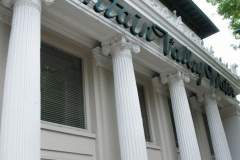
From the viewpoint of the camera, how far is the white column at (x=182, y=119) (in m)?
12.2

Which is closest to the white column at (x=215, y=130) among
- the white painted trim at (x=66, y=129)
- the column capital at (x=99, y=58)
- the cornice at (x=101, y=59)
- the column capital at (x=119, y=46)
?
the cornice at (x=101, y=59)

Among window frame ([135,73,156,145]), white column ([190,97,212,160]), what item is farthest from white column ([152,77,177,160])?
white column ([190,97,212,160])

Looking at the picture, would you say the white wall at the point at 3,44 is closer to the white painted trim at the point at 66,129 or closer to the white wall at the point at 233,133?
the white painted trim at the point at 66,129

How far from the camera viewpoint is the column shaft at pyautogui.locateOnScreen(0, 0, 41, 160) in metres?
5.95

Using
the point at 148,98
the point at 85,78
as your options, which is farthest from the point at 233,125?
the point at 85,78

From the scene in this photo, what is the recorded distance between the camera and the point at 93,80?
11445 mm

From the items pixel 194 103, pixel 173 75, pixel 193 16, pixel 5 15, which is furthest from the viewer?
pixel 193 16

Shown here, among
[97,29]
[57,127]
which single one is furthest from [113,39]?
[57,127]

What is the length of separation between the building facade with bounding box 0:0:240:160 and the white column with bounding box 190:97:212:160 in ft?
5.75

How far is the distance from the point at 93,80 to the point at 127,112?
2519mm

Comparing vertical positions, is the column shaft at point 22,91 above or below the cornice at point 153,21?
below

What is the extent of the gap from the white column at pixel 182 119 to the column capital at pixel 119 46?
11.2 ft

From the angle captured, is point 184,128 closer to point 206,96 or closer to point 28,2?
point 206,96

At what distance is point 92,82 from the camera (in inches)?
451
